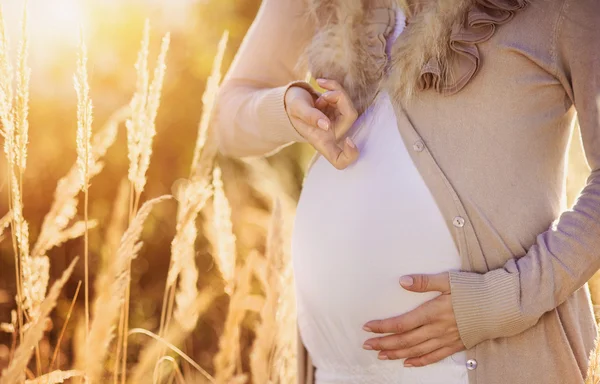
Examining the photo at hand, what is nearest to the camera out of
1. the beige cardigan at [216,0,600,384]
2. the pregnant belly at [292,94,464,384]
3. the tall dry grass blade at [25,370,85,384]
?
the tall dry grass blade at [25,370,85,384]

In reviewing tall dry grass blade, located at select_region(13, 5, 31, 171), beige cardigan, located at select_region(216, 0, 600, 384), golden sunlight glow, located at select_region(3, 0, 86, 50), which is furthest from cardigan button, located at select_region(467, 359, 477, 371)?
golden sunlight glow, located at select_region(3, 0, 86, 50)

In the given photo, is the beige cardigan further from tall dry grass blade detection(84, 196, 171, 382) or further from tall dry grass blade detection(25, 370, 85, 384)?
tall dry grass blade detection(25, 370, 85, 384)

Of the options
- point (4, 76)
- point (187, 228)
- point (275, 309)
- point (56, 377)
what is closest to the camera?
point (56, 377)

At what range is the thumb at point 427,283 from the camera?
1.39 m

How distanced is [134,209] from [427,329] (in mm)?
733

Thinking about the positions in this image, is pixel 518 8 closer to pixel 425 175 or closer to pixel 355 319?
pixel 425 175

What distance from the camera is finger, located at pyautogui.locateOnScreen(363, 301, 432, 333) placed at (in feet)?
4.61

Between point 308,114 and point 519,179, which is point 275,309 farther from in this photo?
point 519,179

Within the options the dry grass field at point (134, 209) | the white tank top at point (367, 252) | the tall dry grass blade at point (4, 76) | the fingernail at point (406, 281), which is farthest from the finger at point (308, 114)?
the tall dry grass blade at point (4, 76)

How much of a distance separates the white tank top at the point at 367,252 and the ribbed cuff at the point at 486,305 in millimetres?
63

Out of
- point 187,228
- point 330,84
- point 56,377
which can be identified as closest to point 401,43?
point 330,84

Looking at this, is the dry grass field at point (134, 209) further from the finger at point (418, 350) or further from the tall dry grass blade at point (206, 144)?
the finger at point (418, 350)

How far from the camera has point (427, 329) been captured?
1400 millimetres

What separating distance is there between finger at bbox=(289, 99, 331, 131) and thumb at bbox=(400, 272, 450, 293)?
356mm
